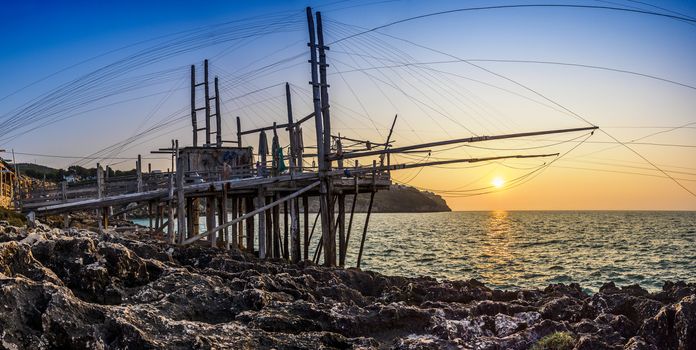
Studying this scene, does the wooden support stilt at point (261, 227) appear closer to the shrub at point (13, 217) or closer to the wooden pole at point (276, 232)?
the wooden pole at point (276, 232)

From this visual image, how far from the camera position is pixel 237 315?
9.41 metres

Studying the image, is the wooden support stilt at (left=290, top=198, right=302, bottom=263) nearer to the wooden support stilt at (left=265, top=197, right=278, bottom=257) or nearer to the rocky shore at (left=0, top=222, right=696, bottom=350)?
the wooden support stilt at (left=265, top=197, right=278, bottom=257)

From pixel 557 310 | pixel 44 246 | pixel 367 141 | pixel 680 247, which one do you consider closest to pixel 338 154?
pixel 367 141

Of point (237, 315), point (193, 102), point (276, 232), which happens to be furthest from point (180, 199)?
point (193, 102)

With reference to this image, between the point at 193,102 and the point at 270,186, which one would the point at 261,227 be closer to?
the point at 270,186

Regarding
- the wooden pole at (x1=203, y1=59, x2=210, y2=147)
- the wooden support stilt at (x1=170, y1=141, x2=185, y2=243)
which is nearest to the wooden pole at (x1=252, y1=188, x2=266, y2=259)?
the wooden support stilt at (x1=170, y1=141, x2=185, y2=243)

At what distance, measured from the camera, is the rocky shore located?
696cm

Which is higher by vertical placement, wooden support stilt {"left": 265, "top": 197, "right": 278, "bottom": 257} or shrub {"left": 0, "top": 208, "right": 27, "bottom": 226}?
shrub {"left": 0, "top": 208, "right": 27, "bottom": 226}

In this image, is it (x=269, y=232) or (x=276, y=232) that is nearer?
(x=276, y=232)

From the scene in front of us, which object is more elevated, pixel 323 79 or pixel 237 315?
pixel 323 79

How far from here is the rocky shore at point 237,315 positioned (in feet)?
22.9

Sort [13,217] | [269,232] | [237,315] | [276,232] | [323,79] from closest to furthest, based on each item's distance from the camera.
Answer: [237,315]
[13,217]
[323,79]
[276,232]
[269,232]

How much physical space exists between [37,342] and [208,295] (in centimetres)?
354

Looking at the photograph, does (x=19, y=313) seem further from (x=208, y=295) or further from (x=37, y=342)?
(x=208, y=295)
